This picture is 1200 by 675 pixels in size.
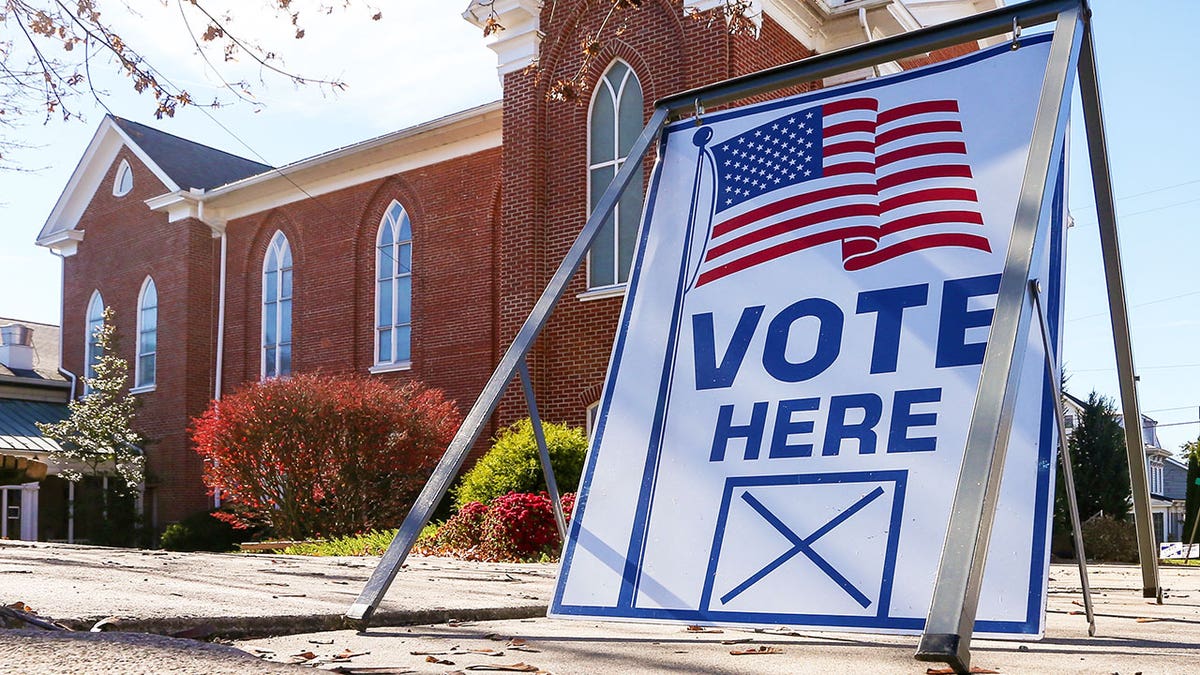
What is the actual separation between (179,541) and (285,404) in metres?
7.12

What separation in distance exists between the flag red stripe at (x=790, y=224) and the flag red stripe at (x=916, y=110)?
12.5 inches

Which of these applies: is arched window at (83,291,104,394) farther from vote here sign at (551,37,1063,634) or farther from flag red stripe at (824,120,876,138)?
flag red stripe at (824,120,876,138)

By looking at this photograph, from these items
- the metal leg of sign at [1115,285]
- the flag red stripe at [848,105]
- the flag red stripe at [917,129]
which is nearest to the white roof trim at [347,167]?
the metal leg of sign at [1115,285]

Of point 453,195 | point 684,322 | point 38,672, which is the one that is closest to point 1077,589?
point 684,322

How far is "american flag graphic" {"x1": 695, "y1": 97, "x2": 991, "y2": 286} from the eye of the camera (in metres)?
3.48

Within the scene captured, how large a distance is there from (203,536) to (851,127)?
66.0 ft

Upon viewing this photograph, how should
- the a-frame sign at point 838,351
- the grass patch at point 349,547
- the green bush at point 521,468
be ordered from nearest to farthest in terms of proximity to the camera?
the a-frame sign at point 838,351 < the grass patch at point 349,547 < the green bush at point 521,468

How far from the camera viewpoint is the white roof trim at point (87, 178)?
27266mm

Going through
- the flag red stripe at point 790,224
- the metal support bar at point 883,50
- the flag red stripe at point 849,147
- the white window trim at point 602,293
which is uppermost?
the white window trim at point 602,293

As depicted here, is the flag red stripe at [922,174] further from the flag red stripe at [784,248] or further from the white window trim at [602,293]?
the white window trim at [602,293]

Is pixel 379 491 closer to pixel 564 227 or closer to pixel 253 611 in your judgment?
pixel 564 227

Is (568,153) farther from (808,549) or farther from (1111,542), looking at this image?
(808,549)

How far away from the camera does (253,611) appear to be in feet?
12.9

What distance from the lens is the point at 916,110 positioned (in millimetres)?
3666
